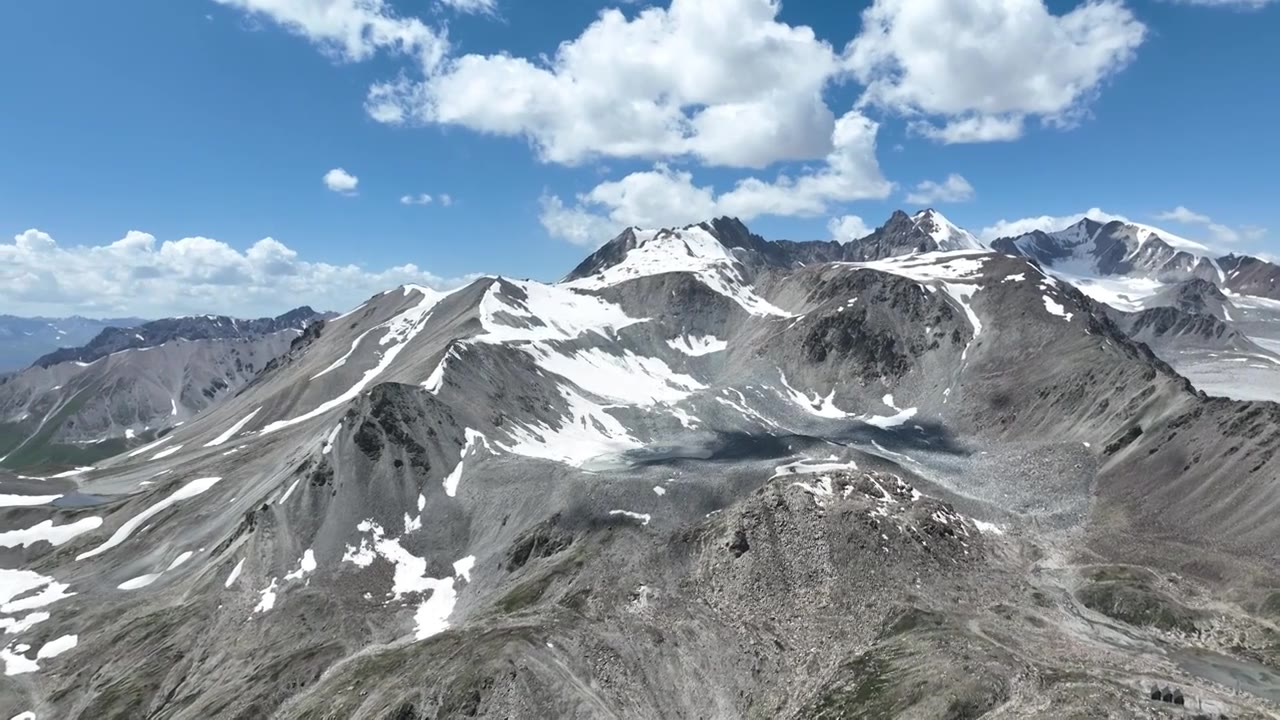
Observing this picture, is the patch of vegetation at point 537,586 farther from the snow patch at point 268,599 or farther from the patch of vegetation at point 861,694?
the patch of vegetation at point 861,694

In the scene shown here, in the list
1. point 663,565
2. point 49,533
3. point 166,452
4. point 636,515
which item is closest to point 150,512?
point 49,533

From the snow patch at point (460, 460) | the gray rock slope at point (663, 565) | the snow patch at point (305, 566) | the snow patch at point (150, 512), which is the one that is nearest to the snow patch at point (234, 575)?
the gray rock slope at point (663, 565)

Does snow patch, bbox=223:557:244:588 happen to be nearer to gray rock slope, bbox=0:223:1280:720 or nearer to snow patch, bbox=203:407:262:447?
gray rock slope, bbox=0:223:1280:720

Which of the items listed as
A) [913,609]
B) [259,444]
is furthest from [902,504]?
[259,444]

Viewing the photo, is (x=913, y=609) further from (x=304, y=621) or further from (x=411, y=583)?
(x=304, y=621)

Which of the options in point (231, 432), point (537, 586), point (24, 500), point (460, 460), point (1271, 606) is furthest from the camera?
point (231, 432)

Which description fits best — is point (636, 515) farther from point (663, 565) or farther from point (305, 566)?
point (305, 566)

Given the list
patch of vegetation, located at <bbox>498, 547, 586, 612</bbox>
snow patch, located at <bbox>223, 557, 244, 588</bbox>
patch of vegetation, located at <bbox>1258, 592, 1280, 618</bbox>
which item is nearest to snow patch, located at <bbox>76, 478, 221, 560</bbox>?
snow patch, located at <bbox>223, 557, 244, 588</bbox>
